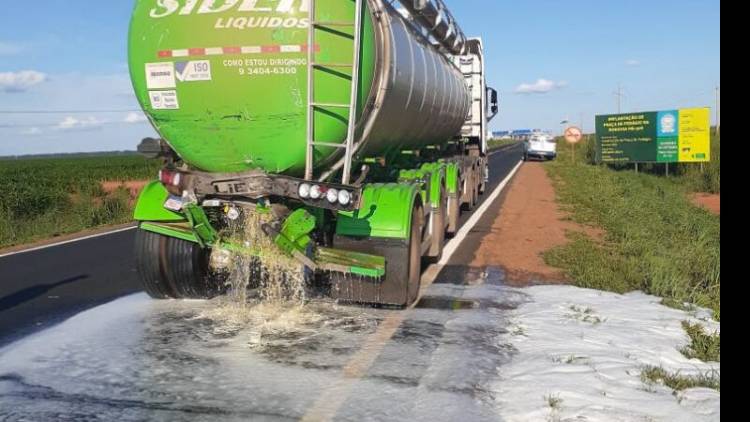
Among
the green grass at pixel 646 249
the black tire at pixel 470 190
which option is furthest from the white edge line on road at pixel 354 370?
the black tire at pixel 470 190

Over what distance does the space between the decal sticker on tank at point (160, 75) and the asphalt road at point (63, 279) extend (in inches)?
99.5

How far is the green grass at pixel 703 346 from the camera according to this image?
4973mm

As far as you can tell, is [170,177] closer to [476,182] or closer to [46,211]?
[476,182]

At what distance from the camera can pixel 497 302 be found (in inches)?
273

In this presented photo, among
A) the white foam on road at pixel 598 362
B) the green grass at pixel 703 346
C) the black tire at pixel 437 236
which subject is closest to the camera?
the white foam on road at pixel 598 362

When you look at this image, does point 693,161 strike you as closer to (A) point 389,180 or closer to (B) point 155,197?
(A) point 389,180

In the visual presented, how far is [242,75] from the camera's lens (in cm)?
566

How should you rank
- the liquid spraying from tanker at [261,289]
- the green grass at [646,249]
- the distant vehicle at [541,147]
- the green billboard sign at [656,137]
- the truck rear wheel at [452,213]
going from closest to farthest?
the liquid spraying from tanker at [261,289]
the green grass at [646,249]
the truck rear wheel at [452,213]
the green billboard sign at [656,137]
the distant vehicle at [541,147]

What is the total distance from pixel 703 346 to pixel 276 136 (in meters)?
3.97

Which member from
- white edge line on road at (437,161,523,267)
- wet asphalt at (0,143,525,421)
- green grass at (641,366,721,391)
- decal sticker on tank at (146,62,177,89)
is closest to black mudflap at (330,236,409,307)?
wet asphalt at (0,143,525,421)

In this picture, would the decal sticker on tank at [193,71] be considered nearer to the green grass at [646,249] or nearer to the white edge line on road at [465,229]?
the white edge line on road at [465,229]

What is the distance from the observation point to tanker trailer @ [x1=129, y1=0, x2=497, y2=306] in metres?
5.64

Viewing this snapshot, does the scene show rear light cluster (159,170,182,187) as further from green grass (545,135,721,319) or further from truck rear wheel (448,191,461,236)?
truck rear wheel (448,191,461,236)
